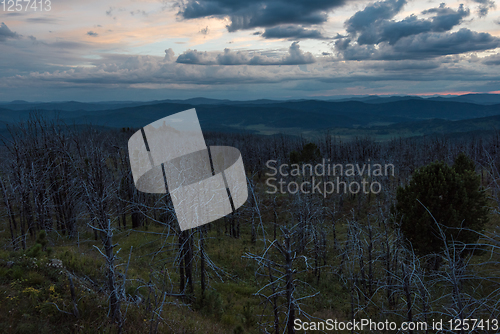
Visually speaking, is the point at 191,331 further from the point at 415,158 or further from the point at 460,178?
the point at 415,158

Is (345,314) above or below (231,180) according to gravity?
below

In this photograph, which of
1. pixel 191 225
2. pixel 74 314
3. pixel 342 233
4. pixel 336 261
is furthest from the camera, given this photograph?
pixel 342 233

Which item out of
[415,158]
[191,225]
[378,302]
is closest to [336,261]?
[378,302]

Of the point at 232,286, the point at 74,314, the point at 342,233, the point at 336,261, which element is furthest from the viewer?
the point at 342,233

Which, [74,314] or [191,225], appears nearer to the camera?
[74,314]

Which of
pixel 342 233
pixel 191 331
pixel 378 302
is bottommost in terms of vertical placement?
pixel 342 233

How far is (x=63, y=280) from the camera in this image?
9453mm

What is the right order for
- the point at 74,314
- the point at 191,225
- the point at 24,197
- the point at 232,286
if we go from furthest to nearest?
the point at 24,197 < the point at 232,286 < the point at 191,225 < the point at 74,314

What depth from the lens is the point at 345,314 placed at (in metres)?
14.2

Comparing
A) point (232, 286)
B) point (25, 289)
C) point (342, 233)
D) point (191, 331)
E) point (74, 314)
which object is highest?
point (25, 289)

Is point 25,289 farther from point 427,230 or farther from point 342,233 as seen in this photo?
point 342,233

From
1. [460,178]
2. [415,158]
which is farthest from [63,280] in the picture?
[415,158]

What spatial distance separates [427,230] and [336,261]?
9.21 m

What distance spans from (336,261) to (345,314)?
8763mm
